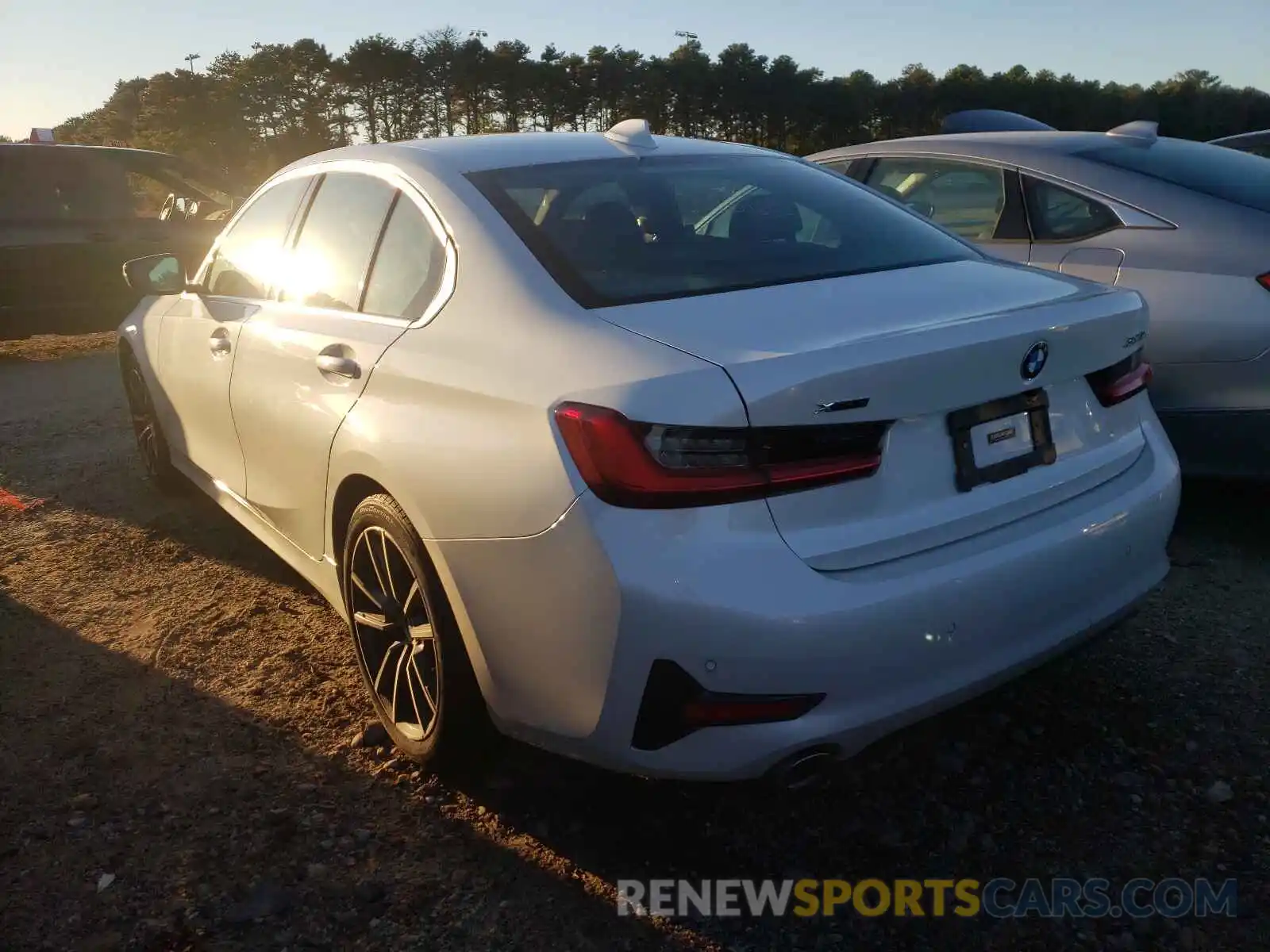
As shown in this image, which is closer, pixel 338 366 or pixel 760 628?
pixel 760 628

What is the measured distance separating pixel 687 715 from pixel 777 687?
0.58 feet

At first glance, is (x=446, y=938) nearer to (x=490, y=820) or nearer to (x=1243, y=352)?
(x=490, y=820)

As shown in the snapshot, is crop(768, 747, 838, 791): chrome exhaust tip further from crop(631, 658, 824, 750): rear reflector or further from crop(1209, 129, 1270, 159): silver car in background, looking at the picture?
crop(1209, 129, 1270, 159): silver car in background

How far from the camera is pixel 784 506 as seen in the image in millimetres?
1943

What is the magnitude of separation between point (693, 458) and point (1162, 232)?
288cm

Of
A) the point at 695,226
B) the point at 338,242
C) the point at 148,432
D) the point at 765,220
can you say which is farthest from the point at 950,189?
the point at 148,432

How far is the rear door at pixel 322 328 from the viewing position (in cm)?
275

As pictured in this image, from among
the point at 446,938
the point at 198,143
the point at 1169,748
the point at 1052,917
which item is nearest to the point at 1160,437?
the point at 1169,748

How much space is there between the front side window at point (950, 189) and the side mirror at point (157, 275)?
9.75 feet

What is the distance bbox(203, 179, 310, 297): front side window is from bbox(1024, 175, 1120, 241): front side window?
112 inches

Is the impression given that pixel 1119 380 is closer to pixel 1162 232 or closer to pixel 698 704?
pixel 698 704

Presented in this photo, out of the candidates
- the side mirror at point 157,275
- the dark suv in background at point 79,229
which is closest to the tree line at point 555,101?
Result: the dark suv in background at point 79,229

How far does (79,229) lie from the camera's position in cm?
916

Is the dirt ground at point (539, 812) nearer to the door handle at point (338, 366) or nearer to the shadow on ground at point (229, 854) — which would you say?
the shadow on ground at point (229, 854)
